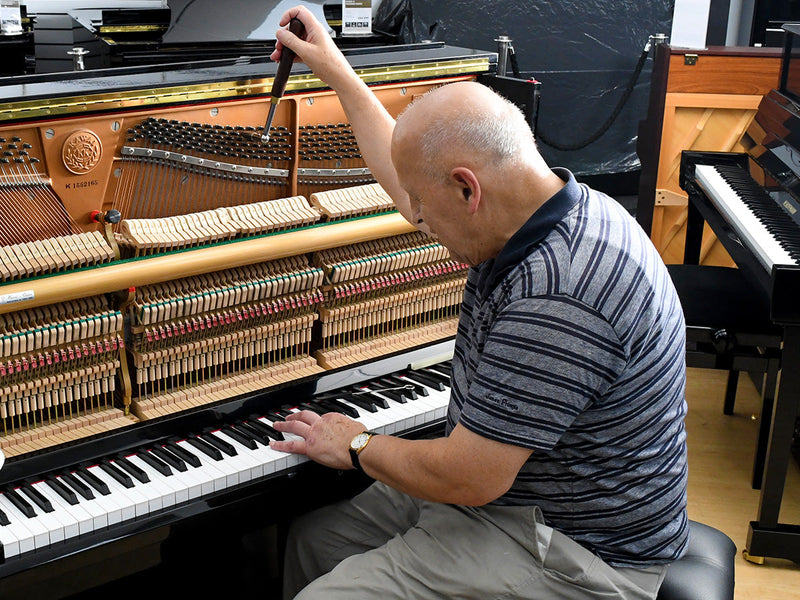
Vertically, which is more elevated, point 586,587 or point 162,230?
point 162,230

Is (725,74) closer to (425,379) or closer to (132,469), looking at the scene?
(425,379)

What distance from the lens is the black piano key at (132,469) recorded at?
6.89 feet

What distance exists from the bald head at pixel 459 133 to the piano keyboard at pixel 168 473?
83 cm

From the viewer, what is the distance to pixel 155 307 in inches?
86.6

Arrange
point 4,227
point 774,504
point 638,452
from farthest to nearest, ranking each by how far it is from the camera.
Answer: point 774,504 → point 4,227 → point 638,452

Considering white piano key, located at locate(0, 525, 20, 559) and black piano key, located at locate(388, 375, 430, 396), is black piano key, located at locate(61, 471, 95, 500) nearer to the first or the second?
white piano key, located at locate(0, 525, 20, 559)

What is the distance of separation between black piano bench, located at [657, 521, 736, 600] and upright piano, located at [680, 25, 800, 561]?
957mm

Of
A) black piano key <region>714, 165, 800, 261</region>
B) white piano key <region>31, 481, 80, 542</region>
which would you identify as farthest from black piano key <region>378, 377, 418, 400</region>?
black piano key <region>714, 165, 800, 261</region>

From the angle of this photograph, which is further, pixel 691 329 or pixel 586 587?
pixel 691 329

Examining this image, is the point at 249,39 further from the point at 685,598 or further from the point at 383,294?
the point at 685,598

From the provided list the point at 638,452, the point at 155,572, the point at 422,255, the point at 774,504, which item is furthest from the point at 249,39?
the point at 774,504

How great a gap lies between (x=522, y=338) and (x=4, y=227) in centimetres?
113

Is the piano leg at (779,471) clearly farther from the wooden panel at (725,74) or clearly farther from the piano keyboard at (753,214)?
the wooden panel at (725,74)

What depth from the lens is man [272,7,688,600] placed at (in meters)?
1.73
